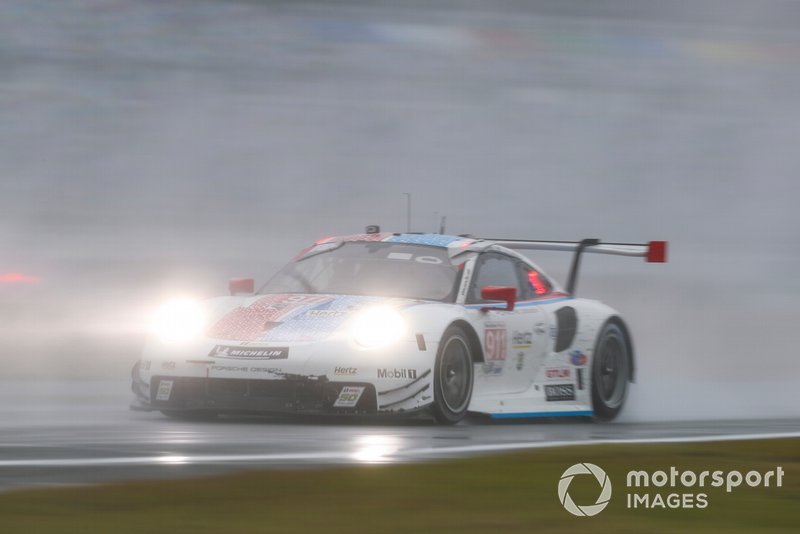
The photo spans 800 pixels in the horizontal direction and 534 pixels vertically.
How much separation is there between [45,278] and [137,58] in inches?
178

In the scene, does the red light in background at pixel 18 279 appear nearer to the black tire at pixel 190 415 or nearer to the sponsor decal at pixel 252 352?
the black tire at pixel 190 415

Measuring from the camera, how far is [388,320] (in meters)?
8.24

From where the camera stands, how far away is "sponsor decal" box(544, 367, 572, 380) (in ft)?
31.4

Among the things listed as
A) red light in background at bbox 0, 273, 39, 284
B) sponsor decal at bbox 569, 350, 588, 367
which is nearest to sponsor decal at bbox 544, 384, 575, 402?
sponsor decal at bbox 569, 350, 588, 367

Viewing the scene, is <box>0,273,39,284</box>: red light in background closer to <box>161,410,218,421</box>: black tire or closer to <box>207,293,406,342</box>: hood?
<box>161,410,218,421</box>: black tire

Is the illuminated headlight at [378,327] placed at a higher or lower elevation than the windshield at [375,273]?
lower

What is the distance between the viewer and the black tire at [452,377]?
816 centimetres

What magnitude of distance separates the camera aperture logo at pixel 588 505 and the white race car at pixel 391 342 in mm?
2476

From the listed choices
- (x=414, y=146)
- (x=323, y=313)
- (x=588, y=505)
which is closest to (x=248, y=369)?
(x=323, y=313)

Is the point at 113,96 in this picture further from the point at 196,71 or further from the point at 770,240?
the point at 770,240

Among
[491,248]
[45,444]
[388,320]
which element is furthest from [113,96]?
[45,444]

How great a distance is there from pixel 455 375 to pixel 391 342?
53cm

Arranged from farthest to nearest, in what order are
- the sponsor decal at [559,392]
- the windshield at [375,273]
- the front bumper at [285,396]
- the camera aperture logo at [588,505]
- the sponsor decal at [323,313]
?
the sponsor decal at [559,392], the windshield at [375,273], the sponsor decal at [323,313], the front bumper at [285,396], the camera aperture logo at [588,505]

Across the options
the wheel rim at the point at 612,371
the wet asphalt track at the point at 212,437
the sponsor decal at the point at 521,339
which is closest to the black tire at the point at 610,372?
the wheel rim at the point at 612,371
